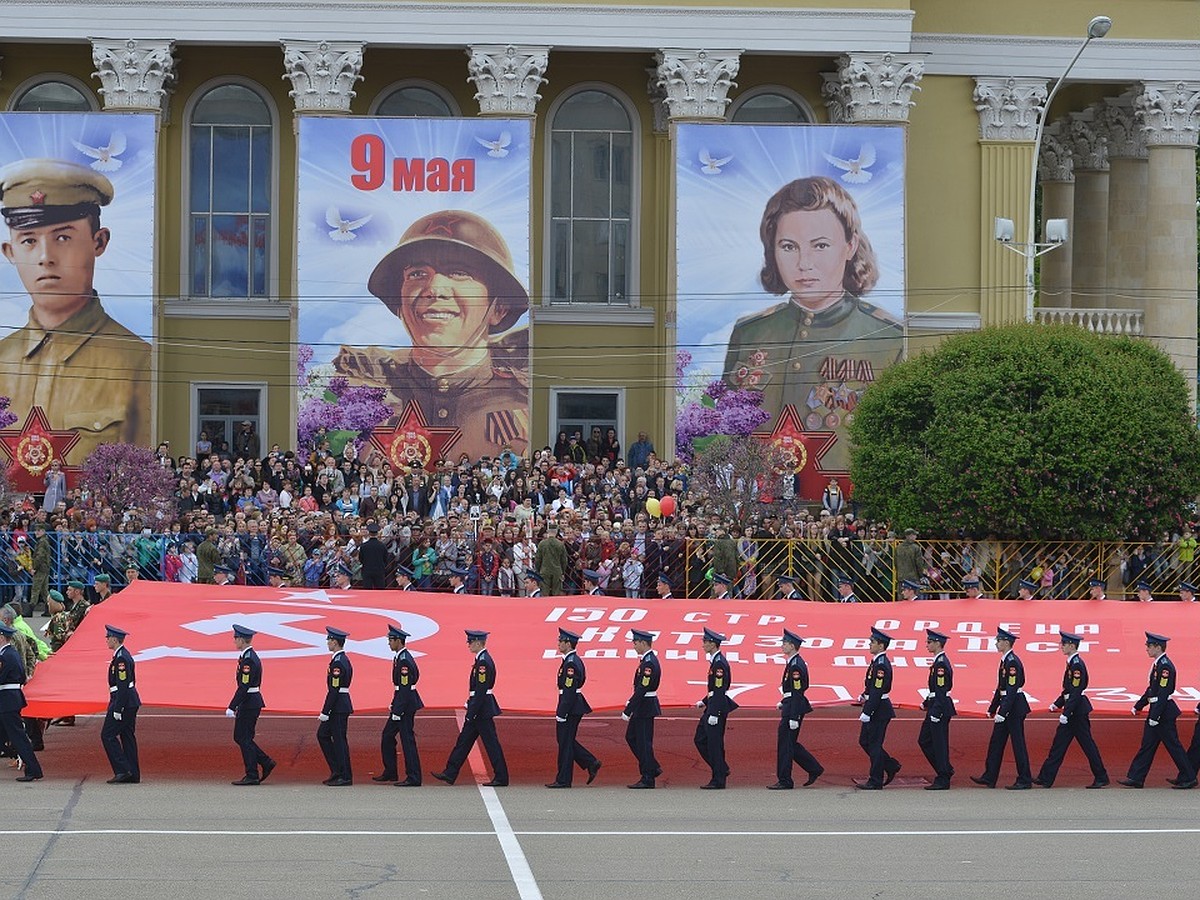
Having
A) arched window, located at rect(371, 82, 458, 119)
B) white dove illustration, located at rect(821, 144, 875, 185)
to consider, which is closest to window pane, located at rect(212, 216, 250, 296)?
arched window, located at rect(371, 82, 458, 119)

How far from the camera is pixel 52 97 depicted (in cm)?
4359

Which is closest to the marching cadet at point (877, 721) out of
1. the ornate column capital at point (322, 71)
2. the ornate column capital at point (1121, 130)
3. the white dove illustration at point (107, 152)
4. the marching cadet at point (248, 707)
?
the marching cadet at point (248, 707)

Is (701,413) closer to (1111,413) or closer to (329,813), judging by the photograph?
(1111,413)

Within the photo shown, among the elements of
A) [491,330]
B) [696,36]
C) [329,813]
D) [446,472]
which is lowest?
[329,813]

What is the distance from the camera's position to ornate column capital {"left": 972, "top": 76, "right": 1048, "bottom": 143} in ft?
147

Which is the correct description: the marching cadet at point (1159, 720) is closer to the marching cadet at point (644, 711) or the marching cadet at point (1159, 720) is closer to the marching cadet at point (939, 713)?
the marching cadet at point (939, 713)

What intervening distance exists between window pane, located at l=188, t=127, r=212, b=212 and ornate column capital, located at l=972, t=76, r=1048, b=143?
683 inches

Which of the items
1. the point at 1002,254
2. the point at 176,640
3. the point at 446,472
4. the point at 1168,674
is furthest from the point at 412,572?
the point at 1002,254

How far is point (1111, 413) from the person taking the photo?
31797mm

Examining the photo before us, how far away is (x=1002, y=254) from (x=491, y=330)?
481 inches

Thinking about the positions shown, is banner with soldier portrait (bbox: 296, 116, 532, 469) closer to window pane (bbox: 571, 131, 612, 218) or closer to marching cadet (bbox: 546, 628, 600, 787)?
window pane (bbox: 571, 131, 612, 218)

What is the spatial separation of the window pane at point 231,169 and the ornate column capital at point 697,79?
9.79 m

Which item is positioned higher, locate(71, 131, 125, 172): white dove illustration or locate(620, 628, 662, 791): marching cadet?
locate(71, 131, 125, 172): white dove illustration

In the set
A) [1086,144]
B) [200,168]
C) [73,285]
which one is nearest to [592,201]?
[200,168]
